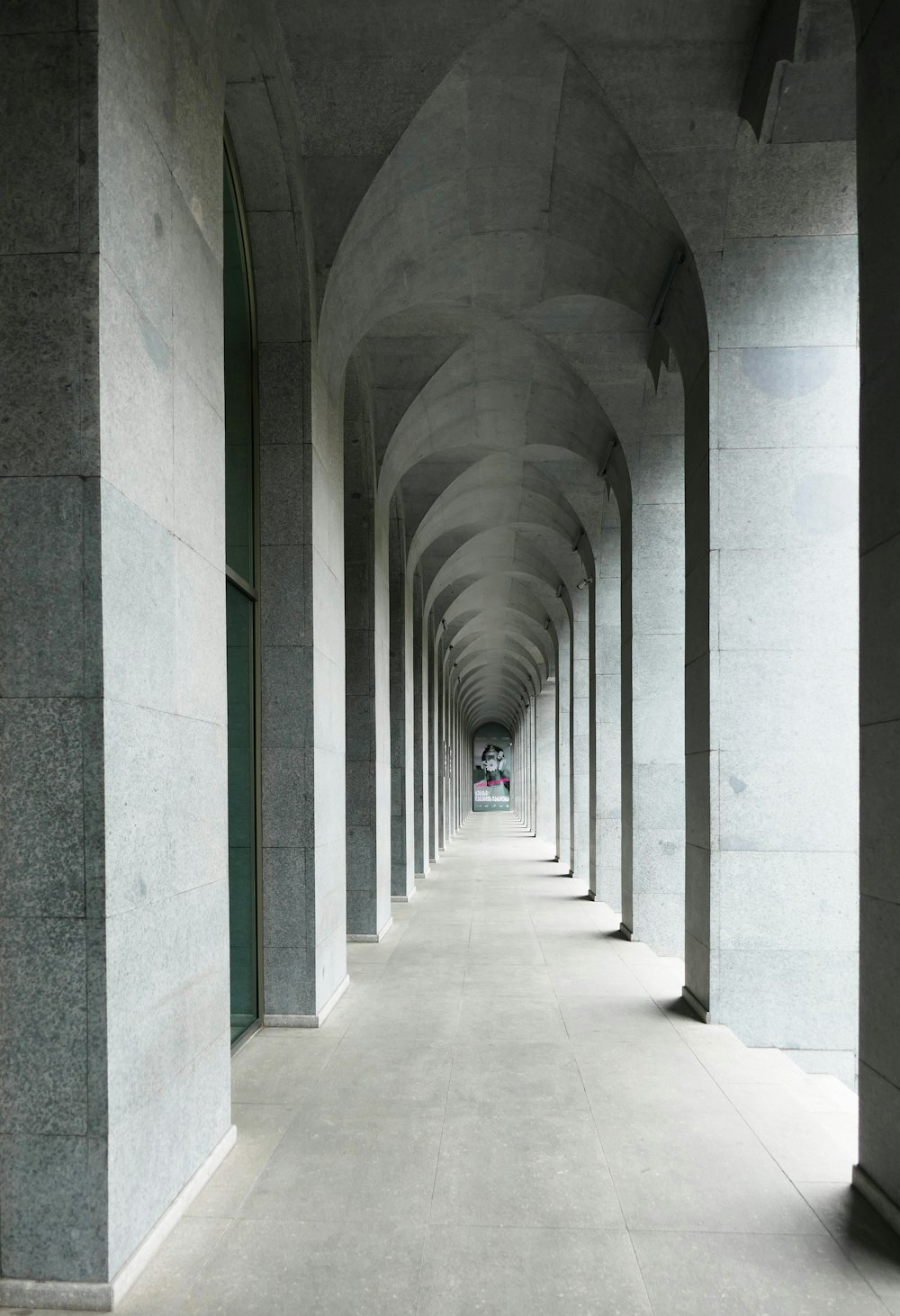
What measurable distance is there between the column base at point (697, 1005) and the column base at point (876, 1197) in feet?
10.1

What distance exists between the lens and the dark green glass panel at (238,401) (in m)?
7.33

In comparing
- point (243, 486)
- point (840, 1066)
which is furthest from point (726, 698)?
point (243, 486)

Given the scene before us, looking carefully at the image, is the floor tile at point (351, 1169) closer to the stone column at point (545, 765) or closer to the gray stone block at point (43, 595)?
the gray stone block at point (43, 595)

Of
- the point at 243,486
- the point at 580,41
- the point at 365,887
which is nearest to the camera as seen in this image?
the point at 580,41

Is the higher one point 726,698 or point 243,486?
point 243,486

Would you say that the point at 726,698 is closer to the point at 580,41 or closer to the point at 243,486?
the point at 243,486

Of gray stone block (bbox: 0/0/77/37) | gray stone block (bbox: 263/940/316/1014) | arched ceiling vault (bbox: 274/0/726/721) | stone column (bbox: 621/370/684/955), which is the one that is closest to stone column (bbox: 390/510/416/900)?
arched ceiling vault (bbox: 274/0/726/721)

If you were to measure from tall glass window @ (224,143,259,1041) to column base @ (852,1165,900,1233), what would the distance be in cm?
402

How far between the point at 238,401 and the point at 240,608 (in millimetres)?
1484

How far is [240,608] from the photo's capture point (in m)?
7.55

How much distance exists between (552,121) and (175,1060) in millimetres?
6908

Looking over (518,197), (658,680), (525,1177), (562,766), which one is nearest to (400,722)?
(658,680)

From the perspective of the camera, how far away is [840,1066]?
757 cm

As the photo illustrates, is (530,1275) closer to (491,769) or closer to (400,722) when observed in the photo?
(400,722)
